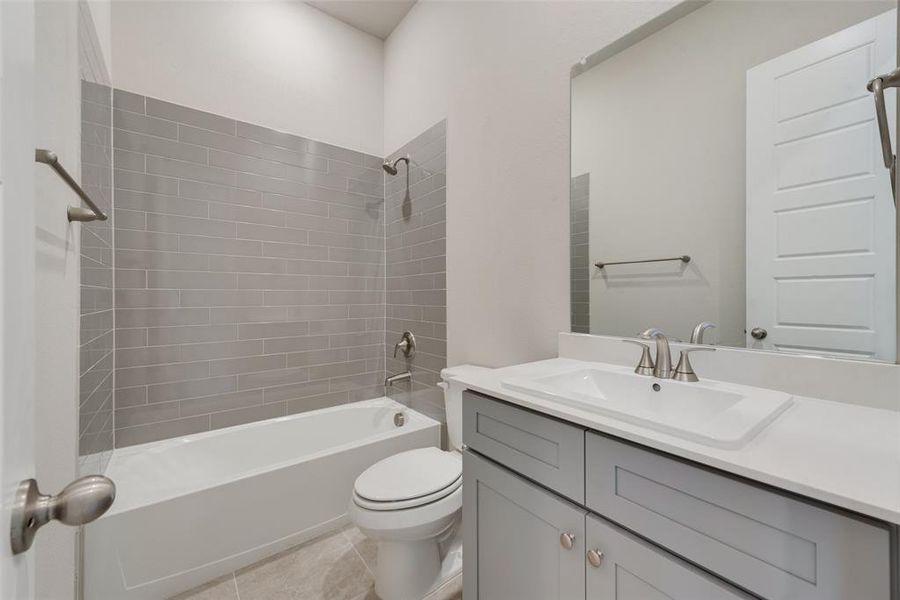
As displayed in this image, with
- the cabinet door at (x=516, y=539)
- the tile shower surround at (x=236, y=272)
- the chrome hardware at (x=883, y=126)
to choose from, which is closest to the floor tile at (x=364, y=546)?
the cabinet door at (x=516, y=539)

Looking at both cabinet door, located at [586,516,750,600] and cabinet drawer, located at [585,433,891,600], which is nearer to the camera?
cabinet drawer, located at [585,433,891,600]

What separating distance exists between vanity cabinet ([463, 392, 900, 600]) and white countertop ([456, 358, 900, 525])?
3 centimetres

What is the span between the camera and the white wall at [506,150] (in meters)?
1.46

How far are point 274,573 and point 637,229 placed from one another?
1986 mm

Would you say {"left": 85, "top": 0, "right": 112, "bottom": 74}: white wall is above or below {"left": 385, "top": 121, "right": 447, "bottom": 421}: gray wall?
above

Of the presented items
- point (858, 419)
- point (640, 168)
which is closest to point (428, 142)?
point (640, 168)

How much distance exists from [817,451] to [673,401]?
38 cm

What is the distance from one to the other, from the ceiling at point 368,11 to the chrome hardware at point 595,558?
9.32 ft

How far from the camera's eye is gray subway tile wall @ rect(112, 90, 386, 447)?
6.05ft

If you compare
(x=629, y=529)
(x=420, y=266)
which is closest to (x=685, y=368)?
(x=629, y=529)

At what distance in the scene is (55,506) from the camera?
361 millimetres

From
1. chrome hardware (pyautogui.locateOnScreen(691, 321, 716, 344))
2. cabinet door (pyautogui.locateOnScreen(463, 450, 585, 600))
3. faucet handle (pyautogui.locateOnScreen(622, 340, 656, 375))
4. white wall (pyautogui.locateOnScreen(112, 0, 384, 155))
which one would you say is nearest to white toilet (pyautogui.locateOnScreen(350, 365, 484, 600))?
cabinet door (pyautogui.locateOnScreen(463, 450, 585, 600))

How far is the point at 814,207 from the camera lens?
900 mm

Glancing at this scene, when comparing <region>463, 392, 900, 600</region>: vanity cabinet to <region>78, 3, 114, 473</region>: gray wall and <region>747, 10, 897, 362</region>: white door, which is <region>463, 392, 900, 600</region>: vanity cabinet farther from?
<region>78, 3, 114, 473</region>: gray wall
